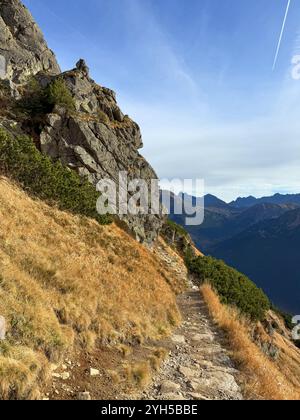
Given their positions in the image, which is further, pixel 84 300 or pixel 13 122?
pixel 13 122

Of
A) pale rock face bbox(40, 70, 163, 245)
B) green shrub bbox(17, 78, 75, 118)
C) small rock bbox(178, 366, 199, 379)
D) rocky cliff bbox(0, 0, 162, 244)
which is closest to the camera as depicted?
small rock bbox(178, 366, 199, 379)

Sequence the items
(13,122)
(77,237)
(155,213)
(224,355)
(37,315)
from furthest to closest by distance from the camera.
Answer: (155,213), (13,122), (77,237), (224,355), (37,315)

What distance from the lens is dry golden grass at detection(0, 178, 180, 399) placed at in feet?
24.6

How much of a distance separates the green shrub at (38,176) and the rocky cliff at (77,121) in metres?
8.21

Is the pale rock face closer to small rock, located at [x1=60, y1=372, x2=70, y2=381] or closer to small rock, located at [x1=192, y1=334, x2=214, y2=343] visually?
small rock, located at [x1=192, y1=334, x2=214, y2=343]

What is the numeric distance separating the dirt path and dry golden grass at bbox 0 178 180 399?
126 centimetres

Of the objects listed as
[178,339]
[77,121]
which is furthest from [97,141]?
[178,339]

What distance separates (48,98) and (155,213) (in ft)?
65.1

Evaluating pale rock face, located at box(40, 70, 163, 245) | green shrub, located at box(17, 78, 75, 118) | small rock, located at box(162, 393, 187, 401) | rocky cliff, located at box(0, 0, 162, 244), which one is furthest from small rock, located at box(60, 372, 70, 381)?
green shrub, located at box(17, 78, 75, 118)

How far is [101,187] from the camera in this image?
3606 centimetres

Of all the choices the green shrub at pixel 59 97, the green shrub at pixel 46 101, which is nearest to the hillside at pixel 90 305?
the green shrub at pixel 46 101

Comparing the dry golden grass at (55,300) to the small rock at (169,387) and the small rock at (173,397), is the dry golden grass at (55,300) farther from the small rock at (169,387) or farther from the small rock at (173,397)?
the small rock at (173,397)
